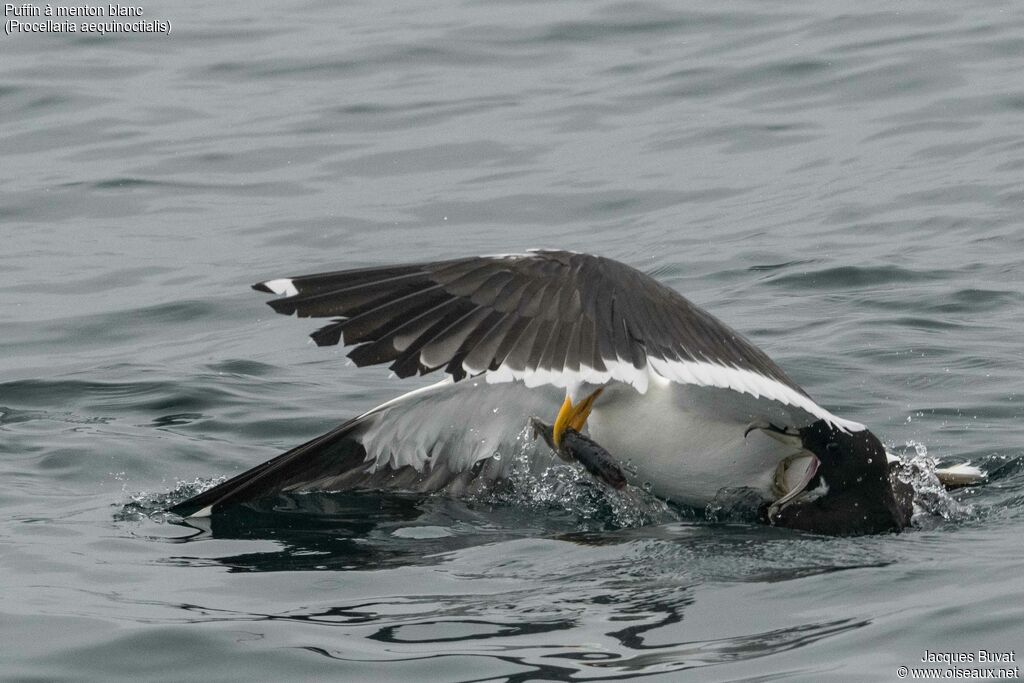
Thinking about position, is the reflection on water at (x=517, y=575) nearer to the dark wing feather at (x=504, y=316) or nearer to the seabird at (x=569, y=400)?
the seabird at (x=569, y=400)

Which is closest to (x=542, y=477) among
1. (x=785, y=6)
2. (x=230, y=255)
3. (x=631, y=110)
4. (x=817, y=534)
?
(x=817, y=534)

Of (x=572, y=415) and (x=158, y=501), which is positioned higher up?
(x=572, y=415)

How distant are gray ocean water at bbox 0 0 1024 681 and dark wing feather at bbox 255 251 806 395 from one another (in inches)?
29.6

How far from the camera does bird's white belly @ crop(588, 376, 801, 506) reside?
19.4 ft

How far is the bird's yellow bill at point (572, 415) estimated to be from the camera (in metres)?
5.77

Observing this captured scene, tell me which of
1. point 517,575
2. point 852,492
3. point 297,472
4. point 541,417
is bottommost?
point 517,575

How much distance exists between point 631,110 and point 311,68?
3.39 meters

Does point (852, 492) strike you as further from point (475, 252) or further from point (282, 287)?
point (475, 252)

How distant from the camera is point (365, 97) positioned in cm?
1412

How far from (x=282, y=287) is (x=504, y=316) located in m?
0.65

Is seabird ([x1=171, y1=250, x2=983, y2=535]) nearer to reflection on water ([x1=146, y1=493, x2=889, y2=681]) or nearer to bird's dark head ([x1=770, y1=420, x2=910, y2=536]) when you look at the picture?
bird's dark head ([x1=770, y1=420, x2=910, y2=536])

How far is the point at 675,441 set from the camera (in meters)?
5.93

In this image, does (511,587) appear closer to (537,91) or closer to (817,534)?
(817,534)

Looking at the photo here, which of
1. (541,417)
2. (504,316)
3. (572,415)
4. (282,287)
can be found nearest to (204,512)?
(541,417)
